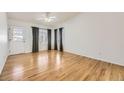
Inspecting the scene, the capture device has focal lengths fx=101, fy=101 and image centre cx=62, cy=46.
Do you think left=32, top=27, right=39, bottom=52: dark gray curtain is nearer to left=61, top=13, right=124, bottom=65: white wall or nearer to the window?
the window

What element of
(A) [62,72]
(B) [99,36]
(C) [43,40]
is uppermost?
(B) [99,36]

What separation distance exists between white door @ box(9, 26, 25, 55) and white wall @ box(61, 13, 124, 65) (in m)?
3.43

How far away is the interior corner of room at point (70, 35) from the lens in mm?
3723

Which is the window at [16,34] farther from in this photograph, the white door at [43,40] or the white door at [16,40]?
the white door at [43,40]

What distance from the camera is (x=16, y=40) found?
21.7ft

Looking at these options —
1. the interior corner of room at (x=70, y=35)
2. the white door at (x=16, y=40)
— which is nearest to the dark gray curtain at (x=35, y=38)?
the interior corner of room at (x=70, y=35)

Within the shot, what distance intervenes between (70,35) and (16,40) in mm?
3591

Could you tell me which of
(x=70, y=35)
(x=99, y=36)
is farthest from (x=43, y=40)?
(x=99, y=36)

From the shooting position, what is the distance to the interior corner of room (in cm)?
372

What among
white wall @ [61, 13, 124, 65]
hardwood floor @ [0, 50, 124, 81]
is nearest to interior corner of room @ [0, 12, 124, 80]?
white wall @ [61, 13, 124, 65]

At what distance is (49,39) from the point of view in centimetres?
927

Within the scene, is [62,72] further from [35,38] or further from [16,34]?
[35,38]

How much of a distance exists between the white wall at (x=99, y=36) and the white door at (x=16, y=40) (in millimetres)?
3425
